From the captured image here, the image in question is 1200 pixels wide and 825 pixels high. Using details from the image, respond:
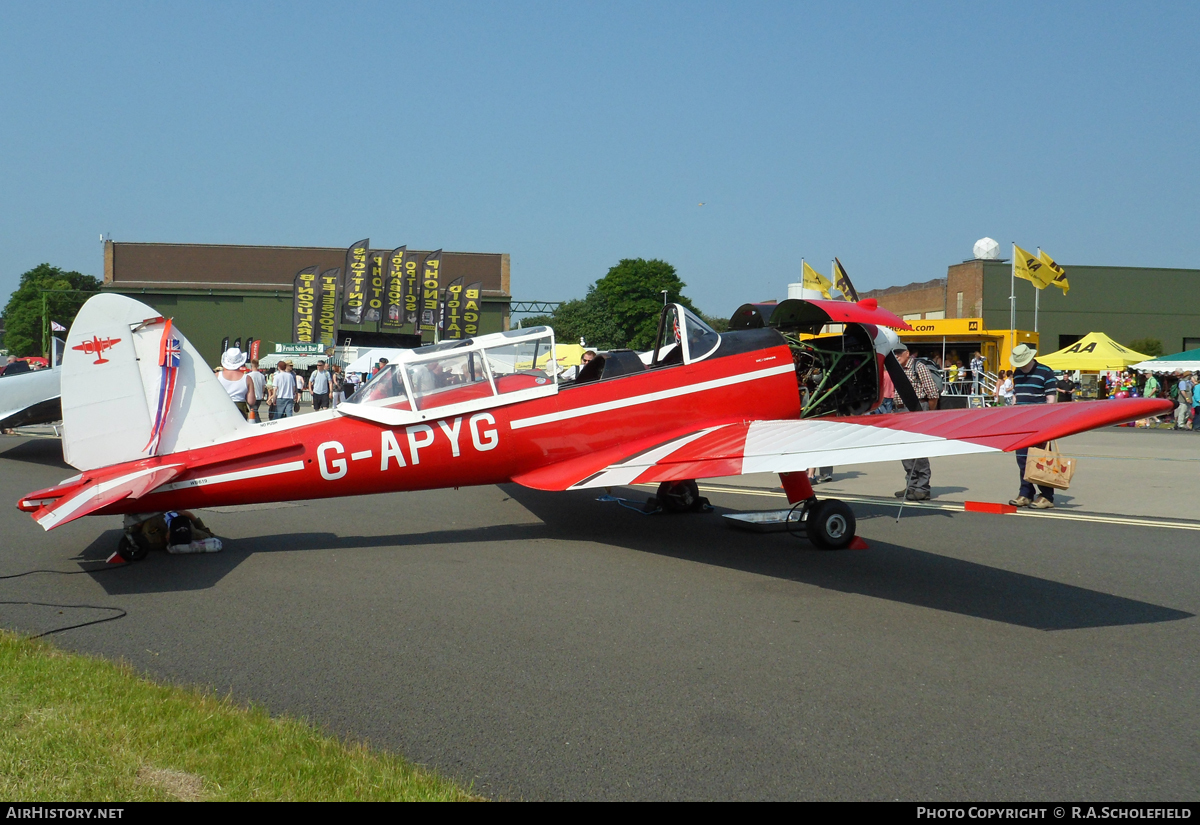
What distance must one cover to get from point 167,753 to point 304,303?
4773 cm

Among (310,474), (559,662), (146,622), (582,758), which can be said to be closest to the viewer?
(582,758)

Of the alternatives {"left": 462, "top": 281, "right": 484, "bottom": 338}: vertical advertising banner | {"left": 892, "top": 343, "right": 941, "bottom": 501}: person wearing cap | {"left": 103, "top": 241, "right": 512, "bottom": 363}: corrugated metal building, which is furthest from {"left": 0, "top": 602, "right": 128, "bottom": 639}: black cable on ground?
{"left": 103, "top": 241, "right": 512, "bottom": 363}: corrugated metal building

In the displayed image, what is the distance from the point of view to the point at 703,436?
7418mm

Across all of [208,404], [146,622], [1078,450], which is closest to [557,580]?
[146,622]

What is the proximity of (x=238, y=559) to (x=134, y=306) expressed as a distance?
2282 mm

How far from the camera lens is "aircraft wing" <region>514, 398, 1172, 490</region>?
5.12m

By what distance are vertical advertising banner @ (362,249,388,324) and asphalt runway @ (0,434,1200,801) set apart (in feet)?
136

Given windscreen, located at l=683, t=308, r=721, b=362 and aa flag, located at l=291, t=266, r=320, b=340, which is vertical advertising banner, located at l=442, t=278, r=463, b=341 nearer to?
aa flag, located at l=291, t=266, r=320, b=340

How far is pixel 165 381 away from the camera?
6.84 meters

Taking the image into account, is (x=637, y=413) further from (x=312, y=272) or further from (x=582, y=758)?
(x=312, y=272)

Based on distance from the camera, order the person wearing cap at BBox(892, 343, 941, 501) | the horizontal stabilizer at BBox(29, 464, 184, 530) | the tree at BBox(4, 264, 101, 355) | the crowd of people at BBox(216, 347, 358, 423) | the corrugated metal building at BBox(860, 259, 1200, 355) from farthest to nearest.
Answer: the tree at BBox(4, 264, 101, 355) < the corrugated metal building at BBox(860, 259, 1200, 355) < the crowd of people at BBox(216, 347, 358, 423) < the person wearing cap at BBox(892, 343, 941, 501) < the horizontal stabilizer at BBox(29, 464, 184, 530)

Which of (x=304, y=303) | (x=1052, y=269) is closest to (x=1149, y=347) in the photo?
(x=1052, y=269)

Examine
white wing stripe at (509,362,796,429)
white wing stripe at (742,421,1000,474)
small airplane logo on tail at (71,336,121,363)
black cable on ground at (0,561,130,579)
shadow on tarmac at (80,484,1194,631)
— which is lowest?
shadow on tarmac at (80,484,1194,631)

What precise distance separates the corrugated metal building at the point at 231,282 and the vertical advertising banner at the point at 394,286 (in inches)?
1038
